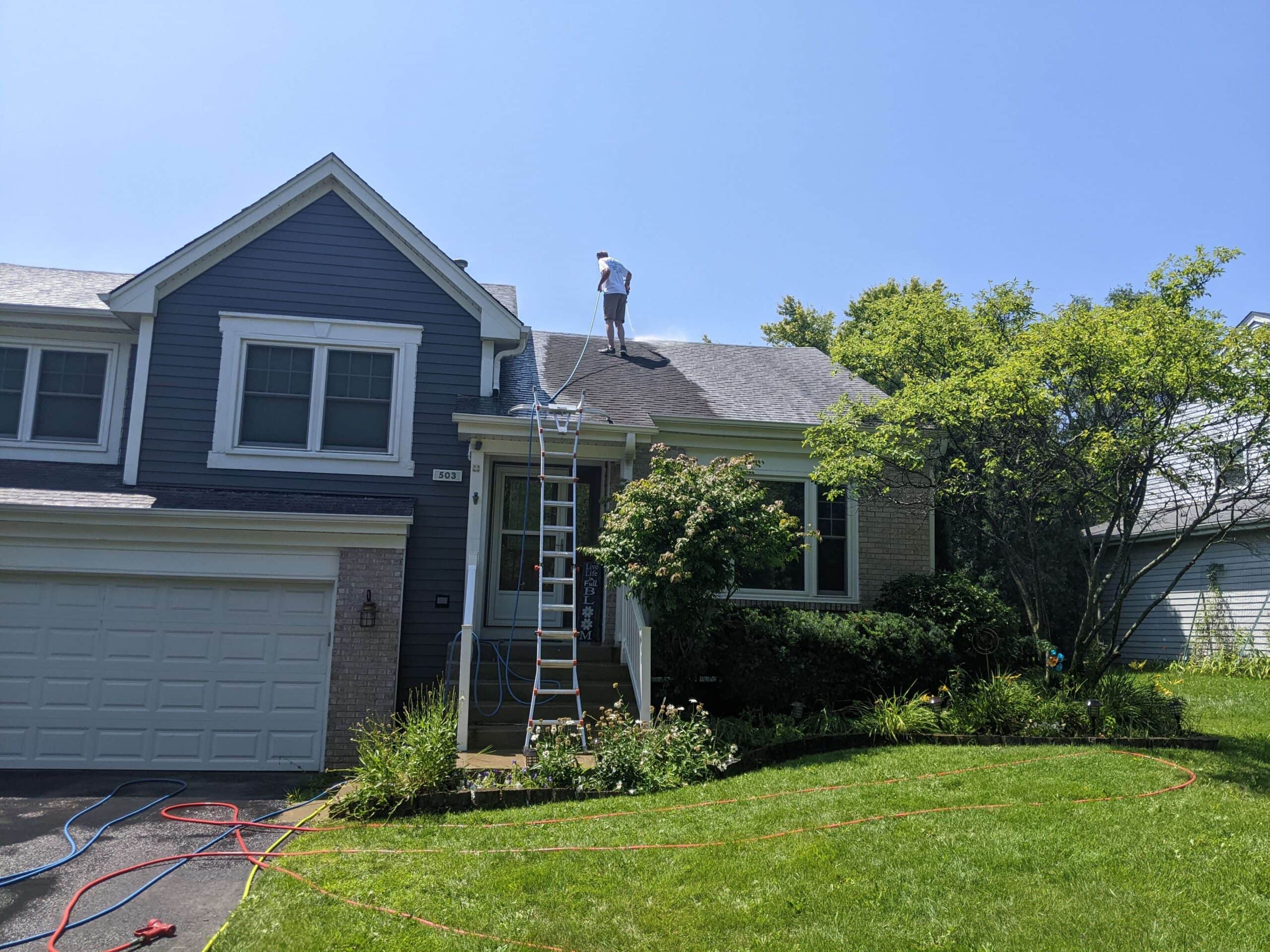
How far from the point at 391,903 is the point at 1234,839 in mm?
5338

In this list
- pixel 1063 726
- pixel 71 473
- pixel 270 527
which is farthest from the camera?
pixel 71 473

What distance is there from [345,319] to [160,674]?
194 inches

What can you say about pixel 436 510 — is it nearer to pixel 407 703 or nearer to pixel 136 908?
pixel 407 703

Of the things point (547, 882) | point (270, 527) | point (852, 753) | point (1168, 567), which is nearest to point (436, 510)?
point (270, 527)

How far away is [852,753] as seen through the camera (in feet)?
29.4

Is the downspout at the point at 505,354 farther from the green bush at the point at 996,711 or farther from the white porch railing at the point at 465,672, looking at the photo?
the green bush at the point at 996,711

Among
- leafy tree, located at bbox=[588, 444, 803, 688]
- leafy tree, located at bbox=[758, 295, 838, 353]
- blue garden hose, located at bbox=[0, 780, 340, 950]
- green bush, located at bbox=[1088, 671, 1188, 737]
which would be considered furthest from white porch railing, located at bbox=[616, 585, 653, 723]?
leafy tree, located at bbox=[758, 295, 838, 353]

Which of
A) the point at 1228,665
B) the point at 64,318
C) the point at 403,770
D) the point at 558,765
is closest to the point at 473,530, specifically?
the point at 558,765

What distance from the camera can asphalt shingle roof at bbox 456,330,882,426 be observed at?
1291 cm

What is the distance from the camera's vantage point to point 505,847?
637 cm

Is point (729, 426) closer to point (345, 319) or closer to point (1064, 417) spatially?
point (1064, 417)

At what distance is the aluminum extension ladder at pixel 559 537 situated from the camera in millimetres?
10000

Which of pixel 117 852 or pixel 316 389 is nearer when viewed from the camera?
pixel 117 852

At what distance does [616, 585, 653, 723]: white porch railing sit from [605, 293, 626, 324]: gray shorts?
5.61 m
